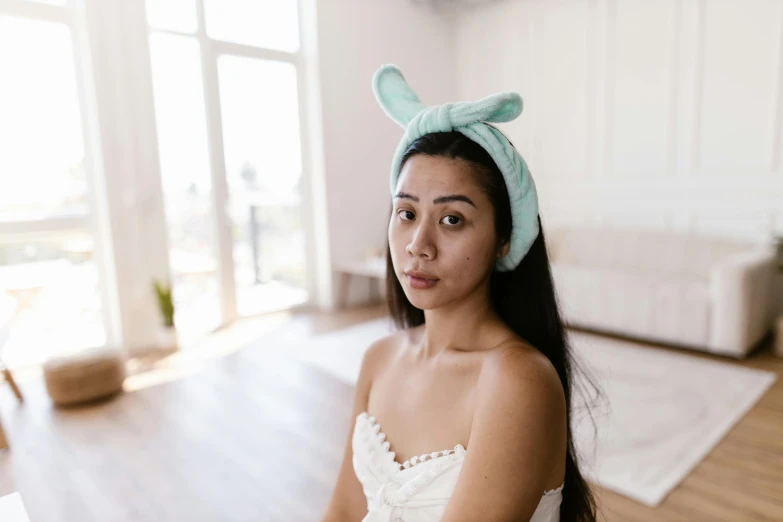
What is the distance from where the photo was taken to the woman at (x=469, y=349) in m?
0.66

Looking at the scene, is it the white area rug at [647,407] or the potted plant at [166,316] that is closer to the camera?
the white area rug at [647,407]

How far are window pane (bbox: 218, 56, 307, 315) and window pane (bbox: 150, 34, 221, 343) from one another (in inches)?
8.9

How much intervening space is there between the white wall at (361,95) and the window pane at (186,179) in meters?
1.07

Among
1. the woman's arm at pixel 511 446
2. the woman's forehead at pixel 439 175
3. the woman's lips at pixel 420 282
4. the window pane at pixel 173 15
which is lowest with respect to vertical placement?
the woman's arm at pixel 511 446

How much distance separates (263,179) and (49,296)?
1890 millimetres

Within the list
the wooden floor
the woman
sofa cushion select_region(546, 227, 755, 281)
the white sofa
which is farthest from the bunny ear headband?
sofa cushion select_region(546, 227, 755, 281)

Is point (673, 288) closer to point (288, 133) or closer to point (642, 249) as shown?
point (642, 249)

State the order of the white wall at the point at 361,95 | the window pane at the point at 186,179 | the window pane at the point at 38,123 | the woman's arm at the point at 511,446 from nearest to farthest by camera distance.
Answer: the woman's arm at the point at 511,446
the window pane at the point at 38,123
the window pane at the point at 186,179
the white wall at the point at 361,95

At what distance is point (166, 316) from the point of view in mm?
3730

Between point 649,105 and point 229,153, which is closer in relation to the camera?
point 649,105

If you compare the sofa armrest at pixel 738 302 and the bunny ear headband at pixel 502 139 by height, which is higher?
the bunny ear headband at pixel 502 139

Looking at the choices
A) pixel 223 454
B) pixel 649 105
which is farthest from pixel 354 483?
pixel 649 105

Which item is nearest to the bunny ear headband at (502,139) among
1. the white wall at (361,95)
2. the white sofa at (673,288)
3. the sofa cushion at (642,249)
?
the white sofa at (673,288)

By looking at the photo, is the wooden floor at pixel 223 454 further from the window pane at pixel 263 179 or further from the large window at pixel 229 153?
the window pane at pixel 263 179
